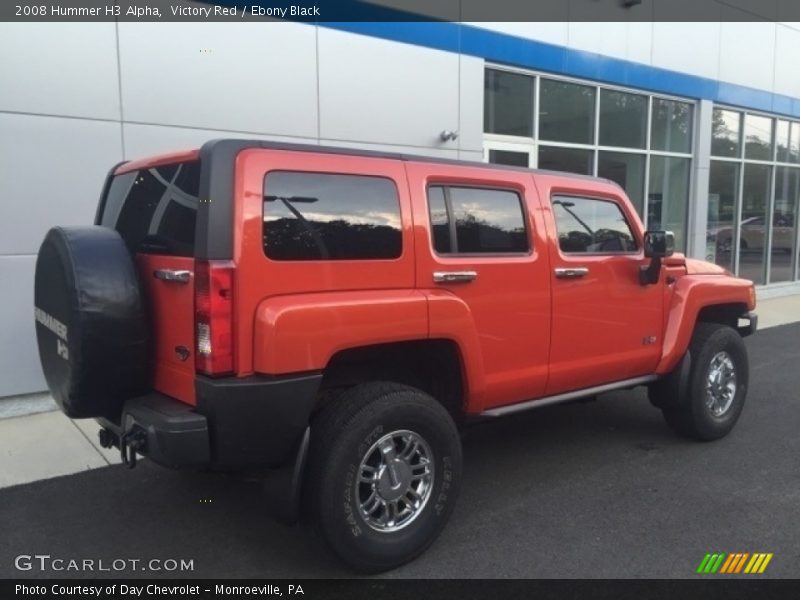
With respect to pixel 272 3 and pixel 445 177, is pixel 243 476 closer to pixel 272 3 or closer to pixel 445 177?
pixel 445 177

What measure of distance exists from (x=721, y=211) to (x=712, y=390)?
967 cm

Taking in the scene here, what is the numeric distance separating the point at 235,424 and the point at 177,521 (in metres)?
1.38

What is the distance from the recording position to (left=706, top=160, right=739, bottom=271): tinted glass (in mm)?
13289

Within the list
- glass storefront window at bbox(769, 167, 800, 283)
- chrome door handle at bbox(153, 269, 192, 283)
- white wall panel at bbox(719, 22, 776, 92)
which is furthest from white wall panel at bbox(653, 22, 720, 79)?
chrome door handle at bbox(153, 269, 192, 283)

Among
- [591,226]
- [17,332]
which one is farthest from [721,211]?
[17,332]

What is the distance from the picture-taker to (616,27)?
10.9 metres

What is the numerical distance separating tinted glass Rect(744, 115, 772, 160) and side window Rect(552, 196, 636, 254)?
11019mm

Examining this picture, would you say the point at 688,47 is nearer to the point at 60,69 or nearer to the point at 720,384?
the point at 720,384

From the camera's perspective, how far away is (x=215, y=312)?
9.43 feet

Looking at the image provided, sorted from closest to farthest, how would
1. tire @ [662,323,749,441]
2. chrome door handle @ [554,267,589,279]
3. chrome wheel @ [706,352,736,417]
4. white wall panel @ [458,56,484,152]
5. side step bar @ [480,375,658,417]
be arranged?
side step bar @ [480,375,658,417] < chrome door handle @ [554,267,589,279] < tire @ [662,323,749,441] < chrome wheel @ [706,352,736,417] < white wall panel @ [458,56,484,152]

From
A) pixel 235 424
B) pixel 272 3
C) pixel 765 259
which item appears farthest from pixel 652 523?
pixel 765 259

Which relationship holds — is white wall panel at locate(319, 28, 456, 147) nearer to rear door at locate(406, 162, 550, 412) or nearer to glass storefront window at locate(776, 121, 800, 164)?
rear door at locate(406, 162, 550, 412)

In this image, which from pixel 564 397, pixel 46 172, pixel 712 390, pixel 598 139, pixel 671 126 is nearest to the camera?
pixel 564 397

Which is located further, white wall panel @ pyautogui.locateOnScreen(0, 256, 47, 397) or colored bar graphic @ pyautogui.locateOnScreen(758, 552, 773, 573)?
white wall panel @ pyautogui.locateOnScreen(0, 256, 47, 397)
